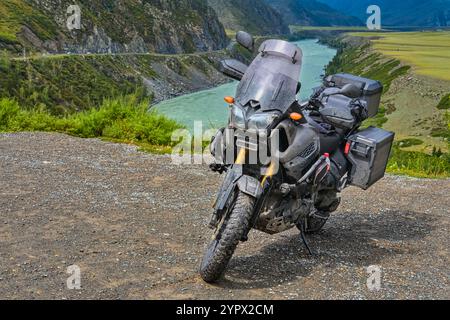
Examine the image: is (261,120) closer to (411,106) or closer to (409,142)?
(409,142)

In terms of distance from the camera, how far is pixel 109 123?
1941cm

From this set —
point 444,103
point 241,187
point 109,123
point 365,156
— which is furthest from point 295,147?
point 444,103

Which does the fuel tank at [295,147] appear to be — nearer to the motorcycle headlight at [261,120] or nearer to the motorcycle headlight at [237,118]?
the motorcycle headlight at [261,120]

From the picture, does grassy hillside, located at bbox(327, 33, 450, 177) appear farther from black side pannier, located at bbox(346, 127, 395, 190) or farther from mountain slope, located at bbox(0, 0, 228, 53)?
black side pannier, located at bbox(346, 127, 395, 190)

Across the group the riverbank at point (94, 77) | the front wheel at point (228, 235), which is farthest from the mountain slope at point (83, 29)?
the front wheel at point (228, 235)

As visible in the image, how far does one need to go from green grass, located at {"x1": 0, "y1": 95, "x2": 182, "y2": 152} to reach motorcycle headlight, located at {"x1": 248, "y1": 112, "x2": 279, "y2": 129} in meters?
10.8

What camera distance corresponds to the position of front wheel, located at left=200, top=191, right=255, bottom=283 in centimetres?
695

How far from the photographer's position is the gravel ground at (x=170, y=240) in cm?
743

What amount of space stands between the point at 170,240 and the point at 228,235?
8.65ft

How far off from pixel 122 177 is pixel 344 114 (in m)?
6.26

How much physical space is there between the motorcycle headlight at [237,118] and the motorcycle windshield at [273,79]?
117 millimetres

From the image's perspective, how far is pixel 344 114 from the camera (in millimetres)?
8906

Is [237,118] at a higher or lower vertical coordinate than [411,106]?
higher
